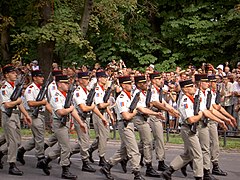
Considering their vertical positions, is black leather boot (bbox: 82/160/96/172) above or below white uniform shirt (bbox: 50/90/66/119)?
below

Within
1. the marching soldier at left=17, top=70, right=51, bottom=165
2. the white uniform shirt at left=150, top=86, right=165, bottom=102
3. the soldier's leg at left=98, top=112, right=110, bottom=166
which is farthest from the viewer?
the soldier's leg at left=98, top=112, right=110, bottom=166

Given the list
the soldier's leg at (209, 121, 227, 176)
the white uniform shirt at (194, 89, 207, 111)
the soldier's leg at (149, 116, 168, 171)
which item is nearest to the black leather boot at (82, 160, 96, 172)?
the soldier's leg at (149, 116, 168, 171)

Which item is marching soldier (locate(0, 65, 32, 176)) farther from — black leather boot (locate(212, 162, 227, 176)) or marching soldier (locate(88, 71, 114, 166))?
black leather boot (locate(212, 162, 227, 176))

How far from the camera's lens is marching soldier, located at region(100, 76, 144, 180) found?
11.4 metres

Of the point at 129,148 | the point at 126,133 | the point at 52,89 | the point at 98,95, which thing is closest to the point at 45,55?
the point at 98,95

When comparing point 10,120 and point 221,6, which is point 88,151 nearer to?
point 10,120

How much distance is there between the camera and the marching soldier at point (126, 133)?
447 inches

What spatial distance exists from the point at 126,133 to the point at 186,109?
137 cm

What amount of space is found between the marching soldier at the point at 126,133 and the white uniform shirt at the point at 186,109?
1.00 metres

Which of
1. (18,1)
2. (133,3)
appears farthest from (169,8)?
(18,1)

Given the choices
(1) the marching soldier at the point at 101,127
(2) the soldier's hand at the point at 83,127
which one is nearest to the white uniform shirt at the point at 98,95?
(1) the marching soldier at the point at 101,127

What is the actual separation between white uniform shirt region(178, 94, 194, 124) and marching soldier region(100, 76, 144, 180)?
3.27 feet

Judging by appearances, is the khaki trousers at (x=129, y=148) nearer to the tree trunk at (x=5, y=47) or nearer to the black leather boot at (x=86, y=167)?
the black leather boot at (x=86, y=167)

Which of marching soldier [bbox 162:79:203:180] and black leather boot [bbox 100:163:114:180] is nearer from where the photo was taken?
marching soldier [bbox 162:79:203:180]
